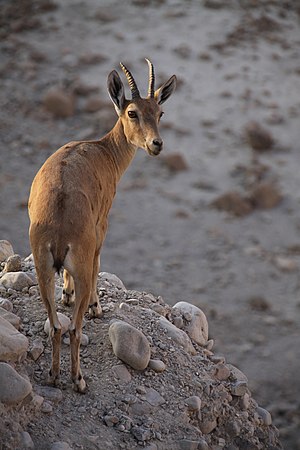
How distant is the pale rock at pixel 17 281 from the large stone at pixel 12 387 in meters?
2.00

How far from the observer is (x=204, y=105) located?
26047 millimetres

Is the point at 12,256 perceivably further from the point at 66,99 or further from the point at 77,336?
the point at 66,99

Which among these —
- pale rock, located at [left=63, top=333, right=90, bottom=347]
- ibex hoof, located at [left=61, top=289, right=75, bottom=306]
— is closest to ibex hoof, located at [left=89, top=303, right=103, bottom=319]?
ibex hoof, located at [left=61, top=289, right=75, bottom=306]

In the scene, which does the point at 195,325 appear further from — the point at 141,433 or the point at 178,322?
the point at 141,433

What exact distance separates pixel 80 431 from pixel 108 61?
2238 centimetres

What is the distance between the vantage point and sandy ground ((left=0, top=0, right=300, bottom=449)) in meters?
18.3

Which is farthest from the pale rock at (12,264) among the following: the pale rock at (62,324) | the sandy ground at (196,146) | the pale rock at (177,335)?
the sandy ground at (196,146)

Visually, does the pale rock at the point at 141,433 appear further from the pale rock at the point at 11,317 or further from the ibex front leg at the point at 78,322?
the pale rock at the point at 11,317

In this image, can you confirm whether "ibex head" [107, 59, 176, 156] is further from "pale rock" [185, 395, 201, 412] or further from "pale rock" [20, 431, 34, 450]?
"pale rock" [20, 431, 34, 450]

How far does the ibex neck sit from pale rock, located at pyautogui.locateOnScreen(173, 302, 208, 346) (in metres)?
2.06

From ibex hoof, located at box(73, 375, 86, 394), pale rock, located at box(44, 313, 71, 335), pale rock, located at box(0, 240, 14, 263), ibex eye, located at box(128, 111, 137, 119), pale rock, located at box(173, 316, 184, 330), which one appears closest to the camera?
ibex hoof, located at box(73, 375, 86, 394)

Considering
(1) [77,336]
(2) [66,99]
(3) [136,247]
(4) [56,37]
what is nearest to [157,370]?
(1) [77,336]

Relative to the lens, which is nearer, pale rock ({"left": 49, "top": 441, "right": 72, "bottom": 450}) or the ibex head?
pale rock ({"left": 49, "top": 441, "right": 72, "bottom": 450})

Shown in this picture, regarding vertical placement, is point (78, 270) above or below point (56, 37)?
above
